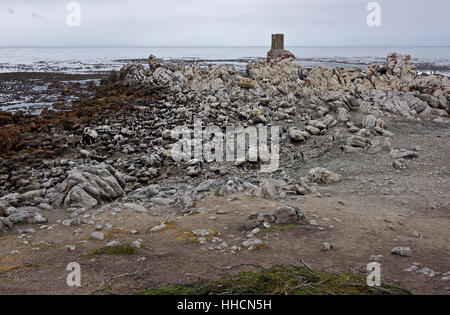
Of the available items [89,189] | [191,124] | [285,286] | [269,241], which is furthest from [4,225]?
[191,124]

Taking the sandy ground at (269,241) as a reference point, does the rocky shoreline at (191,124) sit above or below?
above

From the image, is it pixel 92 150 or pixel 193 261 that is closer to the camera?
pixel 193 261

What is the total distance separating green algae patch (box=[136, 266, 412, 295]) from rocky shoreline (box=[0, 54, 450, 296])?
1.69 m

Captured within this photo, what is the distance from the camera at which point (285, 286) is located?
15.1 feet

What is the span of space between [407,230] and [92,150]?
14133 mm

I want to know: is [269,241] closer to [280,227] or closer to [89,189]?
[280,227]

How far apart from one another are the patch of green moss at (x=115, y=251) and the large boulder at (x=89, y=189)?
3238 mm

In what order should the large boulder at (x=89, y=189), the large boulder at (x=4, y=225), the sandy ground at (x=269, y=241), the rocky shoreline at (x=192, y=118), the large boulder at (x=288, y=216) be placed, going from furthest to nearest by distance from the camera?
1. the rocky shoreline at (x=192, y=118)
2. the large boulder at (x=89, y=189)
3. the large boulder at (x=4, y=225)
4. the large boulder at (x=288, y=216)
5. the sandy ground at (x=269, y=241)

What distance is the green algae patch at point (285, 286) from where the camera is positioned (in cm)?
455

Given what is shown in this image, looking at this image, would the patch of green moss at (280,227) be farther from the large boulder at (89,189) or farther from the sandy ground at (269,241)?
the large boulder at (89,189)

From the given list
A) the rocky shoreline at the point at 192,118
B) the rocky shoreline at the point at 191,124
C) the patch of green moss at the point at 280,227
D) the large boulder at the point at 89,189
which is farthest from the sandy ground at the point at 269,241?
the rocky shoreline at the point at 192,118
